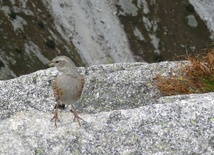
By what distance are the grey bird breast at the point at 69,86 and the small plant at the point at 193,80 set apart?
6013 millimetres

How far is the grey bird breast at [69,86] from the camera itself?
1191cm

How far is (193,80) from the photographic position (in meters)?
16.8

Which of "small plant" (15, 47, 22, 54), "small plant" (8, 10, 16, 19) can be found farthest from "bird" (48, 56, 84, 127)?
"small plant" (8, 10, 16, 19)

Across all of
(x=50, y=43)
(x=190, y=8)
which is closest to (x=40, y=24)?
(x=50, y=43)

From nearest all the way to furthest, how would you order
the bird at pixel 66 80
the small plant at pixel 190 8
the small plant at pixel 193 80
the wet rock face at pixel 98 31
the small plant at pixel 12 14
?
the bird at pixel 66 80 → the small plant at pixel 193 80 → the wet rock face at pixel 98 31 → the small plant at pixel 12 14 → the small plant at pixel 190 8

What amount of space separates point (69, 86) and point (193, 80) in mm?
6896

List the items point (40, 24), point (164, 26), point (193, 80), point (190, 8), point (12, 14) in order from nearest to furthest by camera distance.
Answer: point (193, 80), point (12, 14), point (40, 24), point (164, 26), point (190, 8)

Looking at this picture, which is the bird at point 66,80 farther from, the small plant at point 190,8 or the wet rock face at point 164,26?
the small plant at point 190,8

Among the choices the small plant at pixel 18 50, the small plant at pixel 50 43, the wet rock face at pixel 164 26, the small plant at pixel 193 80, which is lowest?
the wet rock face at pixel 164 26

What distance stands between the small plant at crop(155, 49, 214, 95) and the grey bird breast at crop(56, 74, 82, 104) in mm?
6013

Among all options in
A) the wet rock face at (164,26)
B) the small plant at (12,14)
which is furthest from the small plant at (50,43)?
the wet rock face at (164,26)

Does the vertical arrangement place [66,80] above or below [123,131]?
above

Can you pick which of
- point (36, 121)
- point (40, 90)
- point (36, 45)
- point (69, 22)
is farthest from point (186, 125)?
point (69, 22)

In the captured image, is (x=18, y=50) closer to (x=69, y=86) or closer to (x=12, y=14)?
(x=12, y=14)
